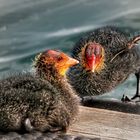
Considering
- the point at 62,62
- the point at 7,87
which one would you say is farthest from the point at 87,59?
the point at 7,87

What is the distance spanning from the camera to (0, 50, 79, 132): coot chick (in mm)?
5152

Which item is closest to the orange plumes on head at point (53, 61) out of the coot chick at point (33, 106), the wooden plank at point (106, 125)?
the coot chick at point (33, 106)

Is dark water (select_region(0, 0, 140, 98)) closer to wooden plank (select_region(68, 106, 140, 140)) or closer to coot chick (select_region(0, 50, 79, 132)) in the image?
wooden plank (select_region(68, 106, 140, 140))

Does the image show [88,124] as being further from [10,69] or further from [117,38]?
[10,69]

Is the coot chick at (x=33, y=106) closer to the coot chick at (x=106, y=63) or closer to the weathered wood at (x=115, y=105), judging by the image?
the weathered wood at (x=115, y=105)

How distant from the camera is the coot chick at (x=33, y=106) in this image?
5.15 m

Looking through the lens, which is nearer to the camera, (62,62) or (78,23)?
(62,62)

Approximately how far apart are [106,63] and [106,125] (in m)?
2.15

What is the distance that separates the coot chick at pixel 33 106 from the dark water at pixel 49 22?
16.6ft

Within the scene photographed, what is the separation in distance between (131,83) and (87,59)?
289 centimetres

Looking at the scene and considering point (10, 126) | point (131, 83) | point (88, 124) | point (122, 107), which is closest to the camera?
point (10, 126)

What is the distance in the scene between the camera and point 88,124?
548 cm

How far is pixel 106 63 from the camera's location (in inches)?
296

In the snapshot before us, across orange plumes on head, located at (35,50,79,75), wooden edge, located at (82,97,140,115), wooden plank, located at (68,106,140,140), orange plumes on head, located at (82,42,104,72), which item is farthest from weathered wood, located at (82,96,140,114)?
orange plumes on head, located at (35,50,79,75)
